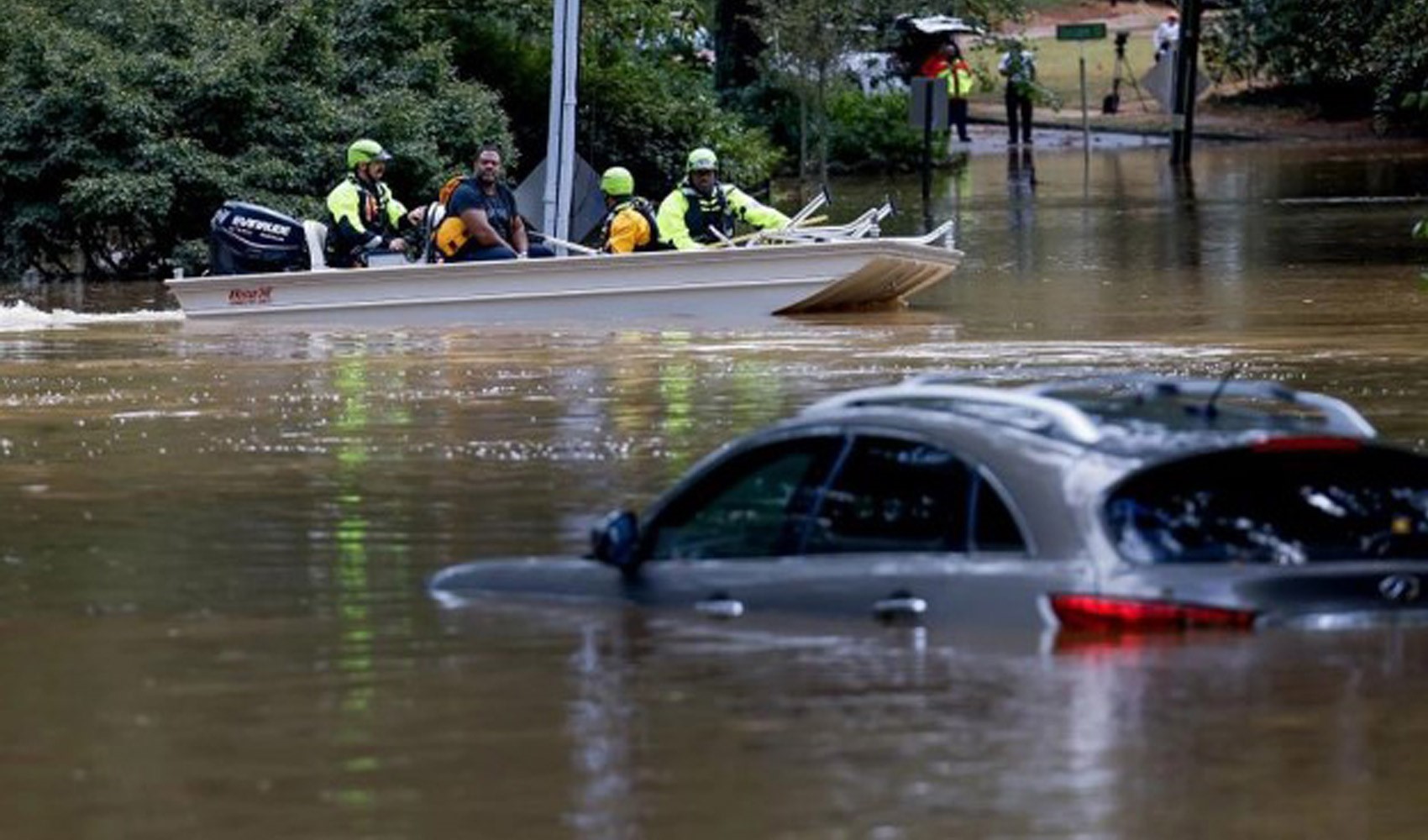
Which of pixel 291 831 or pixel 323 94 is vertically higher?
pixel 323 94

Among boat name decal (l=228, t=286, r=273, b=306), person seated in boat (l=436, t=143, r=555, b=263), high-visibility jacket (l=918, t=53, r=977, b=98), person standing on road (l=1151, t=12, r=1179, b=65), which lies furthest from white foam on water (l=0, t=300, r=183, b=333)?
person standing on road (l=1151, t=12, r=1179, b=65)

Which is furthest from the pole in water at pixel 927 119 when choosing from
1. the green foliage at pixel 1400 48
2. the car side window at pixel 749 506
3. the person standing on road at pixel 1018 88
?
the car side window at pixel 749 506

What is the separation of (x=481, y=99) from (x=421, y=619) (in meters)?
24.7

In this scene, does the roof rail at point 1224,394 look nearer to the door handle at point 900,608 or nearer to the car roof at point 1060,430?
the car roof at point 1060,430

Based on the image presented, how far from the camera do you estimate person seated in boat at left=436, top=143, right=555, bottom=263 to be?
2783cm

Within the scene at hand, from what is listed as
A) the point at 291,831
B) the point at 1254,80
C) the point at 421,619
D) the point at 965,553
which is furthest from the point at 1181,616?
the point at 1254,80

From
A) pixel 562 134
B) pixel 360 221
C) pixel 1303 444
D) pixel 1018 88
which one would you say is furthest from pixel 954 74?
pixel 1303 444

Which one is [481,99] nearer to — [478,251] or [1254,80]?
[478,251]

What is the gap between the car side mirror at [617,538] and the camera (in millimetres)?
10594

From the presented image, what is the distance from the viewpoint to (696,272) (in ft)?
90.6

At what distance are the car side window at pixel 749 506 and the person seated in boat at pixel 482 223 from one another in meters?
17.0

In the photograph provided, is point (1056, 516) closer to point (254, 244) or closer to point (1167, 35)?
point (254, 244)

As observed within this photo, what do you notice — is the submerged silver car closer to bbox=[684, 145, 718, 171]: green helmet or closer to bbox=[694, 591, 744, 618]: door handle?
bbox=[694, 591, 744, 618]: door handle

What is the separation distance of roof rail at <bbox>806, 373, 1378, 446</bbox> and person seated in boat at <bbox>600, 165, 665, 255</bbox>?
17.5 metres
